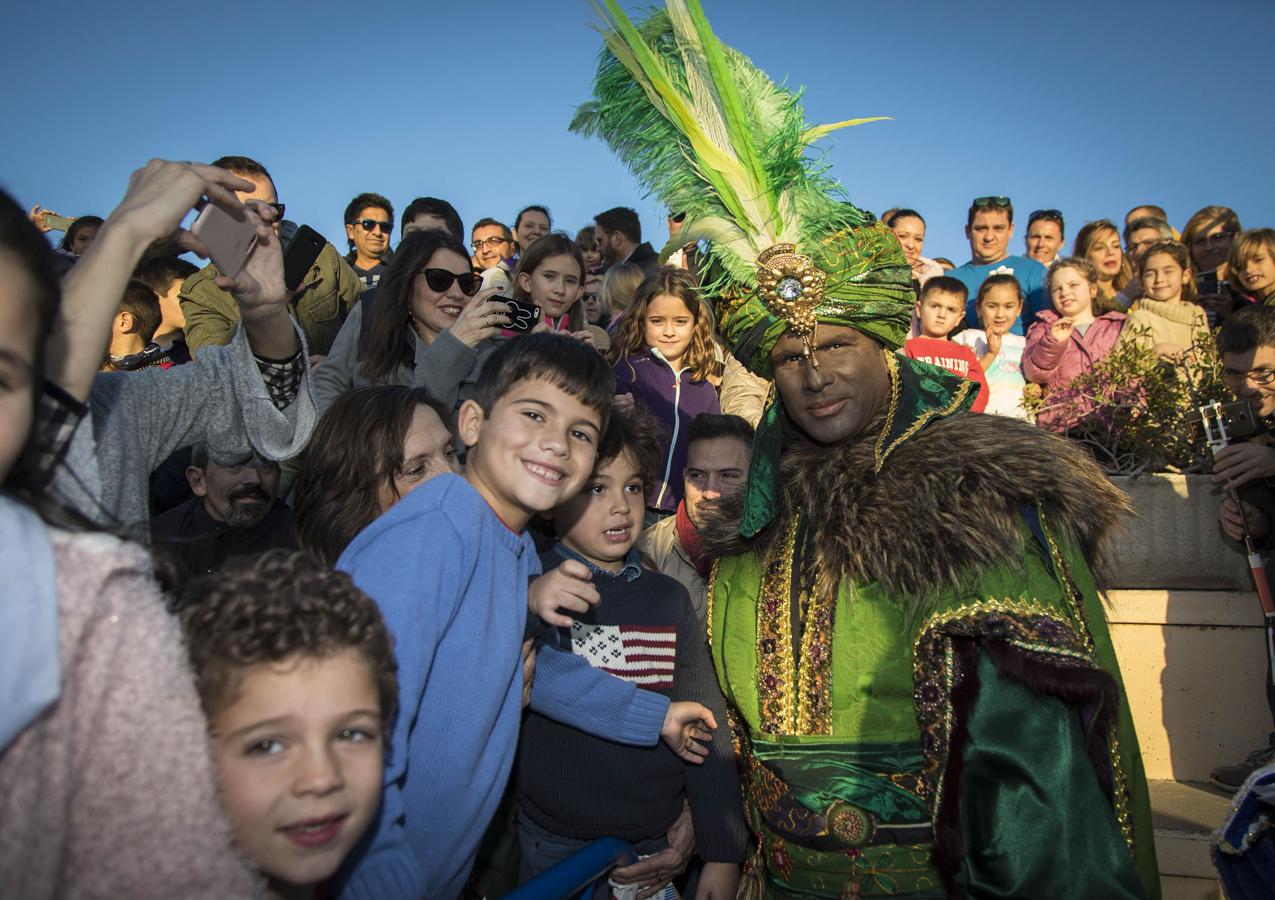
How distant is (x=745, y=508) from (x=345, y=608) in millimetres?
1527

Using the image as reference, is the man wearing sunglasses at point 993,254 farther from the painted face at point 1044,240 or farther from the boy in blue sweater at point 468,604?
the boy in blue sweater at point 468,604

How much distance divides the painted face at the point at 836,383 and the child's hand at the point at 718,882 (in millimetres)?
1365

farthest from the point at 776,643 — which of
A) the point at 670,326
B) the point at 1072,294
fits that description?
the point at 1072,294

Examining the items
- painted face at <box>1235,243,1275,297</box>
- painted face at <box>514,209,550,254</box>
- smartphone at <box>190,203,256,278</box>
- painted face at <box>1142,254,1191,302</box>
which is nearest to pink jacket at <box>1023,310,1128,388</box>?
painted face at <box>1142,254,1191,302</box>

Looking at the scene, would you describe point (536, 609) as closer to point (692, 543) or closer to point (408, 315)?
point (692, 543)

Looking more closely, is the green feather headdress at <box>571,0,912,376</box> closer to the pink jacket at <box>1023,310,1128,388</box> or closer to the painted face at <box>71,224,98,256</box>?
the painted face at <box>71,224,98,256</box>

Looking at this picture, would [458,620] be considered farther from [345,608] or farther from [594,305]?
[594,305]

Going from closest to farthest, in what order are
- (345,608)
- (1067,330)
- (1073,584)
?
(345,608), (1073,584), (1067,330)

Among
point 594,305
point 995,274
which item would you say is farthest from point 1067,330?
point 594,305

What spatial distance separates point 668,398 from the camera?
17.3 feet

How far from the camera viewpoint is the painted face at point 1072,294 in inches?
274

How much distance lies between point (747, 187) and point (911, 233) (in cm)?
598

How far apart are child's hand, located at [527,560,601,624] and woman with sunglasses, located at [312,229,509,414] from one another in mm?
1709

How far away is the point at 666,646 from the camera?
310cm
